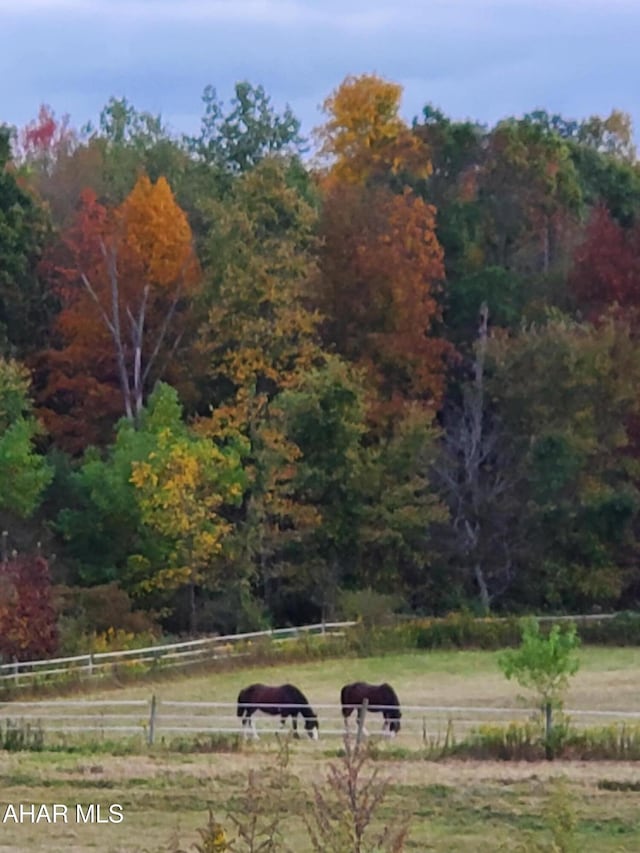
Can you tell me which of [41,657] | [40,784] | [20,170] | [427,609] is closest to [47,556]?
[41,657]

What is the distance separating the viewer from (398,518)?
42.8m

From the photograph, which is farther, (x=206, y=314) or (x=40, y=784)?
(x=206, y=314)

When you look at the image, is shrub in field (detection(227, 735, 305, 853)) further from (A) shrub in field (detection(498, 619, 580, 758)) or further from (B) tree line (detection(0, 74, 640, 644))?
(B) tree line (detection(0, 74, 640, 644))

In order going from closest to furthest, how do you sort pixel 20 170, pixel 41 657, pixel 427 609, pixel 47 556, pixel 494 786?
pixel 494 786
pixel 41 657
pixel 47 556
pixel 427 609
pixel 20 170

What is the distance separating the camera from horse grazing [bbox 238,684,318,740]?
70.4ft

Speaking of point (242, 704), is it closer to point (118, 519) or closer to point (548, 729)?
point (548, 729)

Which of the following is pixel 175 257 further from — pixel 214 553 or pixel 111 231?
pixel 214 553

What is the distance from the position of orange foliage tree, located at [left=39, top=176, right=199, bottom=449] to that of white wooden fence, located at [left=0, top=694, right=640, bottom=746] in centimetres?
2146

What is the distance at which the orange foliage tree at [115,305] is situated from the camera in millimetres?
46750

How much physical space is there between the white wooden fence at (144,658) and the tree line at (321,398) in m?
3.10

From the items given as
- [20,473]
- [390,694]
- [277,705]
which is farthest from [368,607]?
[277,705]

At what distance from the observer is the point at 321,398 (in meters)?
42.8

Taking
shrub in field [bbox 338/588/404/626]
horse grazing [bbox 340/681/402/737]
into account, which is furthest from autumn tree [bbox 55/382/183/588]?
horse grazing [bbox 340/681/402/737]

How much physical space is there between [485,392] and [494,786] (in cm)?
3178
